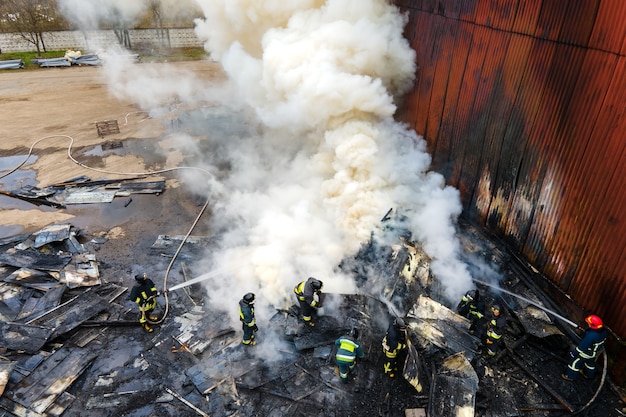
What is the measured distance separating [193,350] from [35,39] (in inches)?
1355

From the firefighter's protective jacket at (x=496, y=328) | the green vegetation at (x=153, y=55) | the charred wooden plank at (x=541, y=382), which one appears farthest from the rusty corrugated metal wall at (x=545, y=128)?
the green vegetation at (x=153, y=55)

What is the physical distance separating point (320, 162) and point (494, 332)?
681 centimetres

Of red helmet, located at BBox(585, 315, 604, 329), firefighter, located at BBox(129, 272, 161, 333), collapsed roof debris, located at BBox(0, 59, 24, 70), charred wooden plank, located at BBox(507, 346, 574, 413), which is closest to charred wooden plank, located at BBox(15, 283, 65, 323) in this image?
firefighter, located at BBox(129, 272, 161, 333)

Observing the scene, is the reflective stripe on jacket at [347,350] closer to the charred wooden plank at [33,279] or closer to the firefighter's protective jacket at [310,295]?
the firefighter's protective jacket at [310,295]

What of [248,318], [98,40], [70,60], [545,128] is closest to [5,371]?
[248,318]

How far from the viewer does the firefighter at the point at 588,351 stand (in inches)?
244

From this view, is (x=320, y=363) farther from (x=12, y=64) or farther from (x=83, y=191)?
(x=12, y=64)

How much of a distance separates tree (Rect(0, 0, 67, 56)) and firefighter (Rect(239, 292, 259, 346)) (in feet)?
107

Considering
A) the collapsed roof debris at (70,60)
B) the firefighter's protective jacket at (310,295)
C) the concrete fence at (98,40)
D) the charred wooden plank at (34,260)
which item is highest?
the concrete fence at (98,40)

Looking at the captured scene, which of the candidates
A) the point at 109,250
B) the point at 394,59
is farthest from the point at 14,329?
the point at 394,59

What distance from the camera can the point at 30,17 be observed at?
28.5 metres

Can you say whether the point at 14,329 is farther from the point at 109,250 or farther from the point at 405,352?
the point at 405,352

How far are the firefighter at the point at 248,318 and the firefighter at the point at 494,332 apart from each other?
421 cm

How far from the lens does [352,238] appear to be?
30.0 feet
